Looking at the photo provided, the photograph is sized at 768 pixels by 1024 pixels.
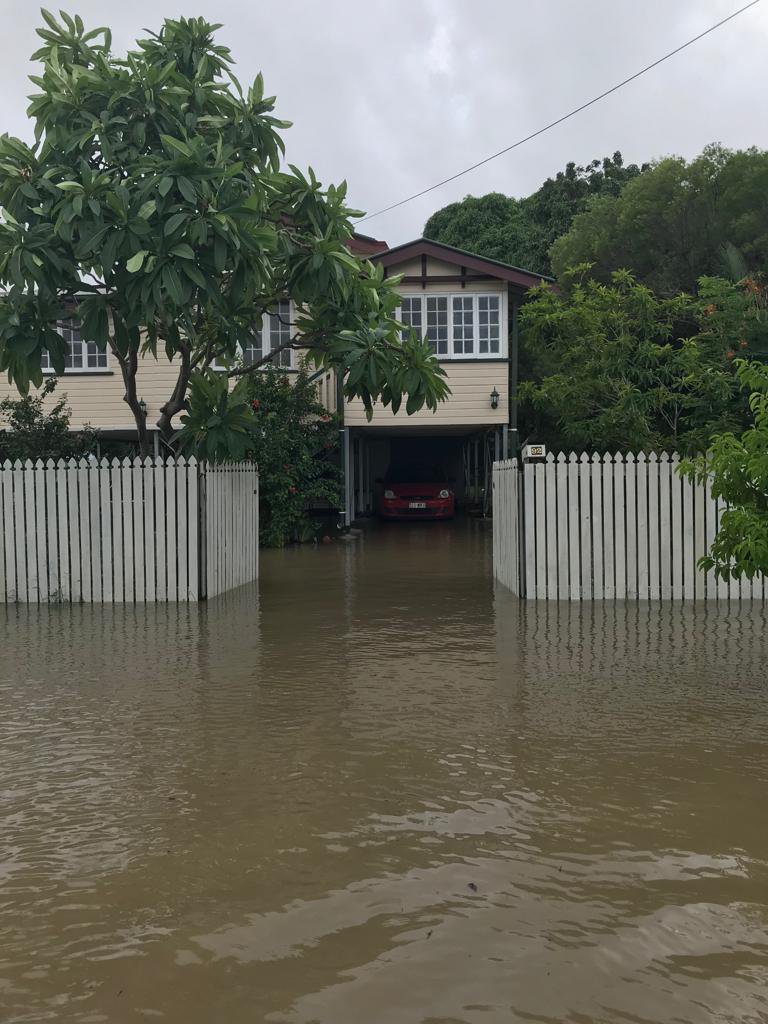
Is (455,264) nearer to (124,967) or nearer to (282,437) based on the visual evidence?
(282,437)

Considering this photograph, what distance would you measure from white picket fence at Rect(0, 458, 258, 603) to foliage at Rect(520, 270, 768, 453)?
7110 mm

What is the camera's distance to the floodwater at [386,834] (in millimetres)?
3283

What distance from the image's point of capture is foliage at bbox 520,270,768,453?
15.8 meters

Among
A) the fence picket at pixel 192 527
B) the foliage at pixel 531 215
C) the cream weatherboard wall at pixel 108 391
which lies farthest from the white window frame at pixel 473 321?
the foliage at pixel 531 215

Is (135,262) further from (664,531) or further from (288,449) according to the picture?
(288,449)

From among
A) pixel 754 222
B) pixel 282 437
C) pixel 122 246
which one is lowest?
pixel 282 437

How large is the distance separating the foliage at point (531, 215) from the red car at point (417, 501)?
15.6 metres

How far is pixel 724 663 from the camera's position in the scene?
827 centimetres

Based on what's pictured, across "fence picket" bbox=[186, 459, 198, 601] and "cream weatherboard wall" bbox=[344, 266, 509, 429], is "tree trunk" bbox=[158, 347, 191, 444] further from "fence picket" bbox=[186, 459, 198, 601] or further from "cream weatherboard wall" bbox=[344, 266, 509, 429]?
"cream weatherboard wall" bbox=[344, 266, 509, 429]

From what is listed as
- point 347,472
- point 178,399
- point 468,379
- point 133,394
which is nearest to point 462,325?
point 468,379

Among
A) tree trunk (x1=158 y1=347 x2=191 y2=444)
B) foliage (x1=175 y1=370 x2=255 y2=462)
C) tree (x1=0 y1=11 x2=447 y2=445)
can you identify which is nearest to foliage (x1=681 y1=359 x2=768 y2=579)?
tree (x1=0 y1=11 x2=447 y2=445)

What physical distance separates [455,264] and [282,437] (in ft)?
19.1

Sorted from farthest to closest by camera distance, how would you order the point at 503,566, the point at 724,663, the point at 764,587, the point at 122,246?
the point at 503,566 → the point at 764,587 → the point at 122,246 → the point at 724,663

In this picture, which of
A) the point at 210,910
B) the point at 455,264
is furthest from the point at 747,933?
the point at 455,264
